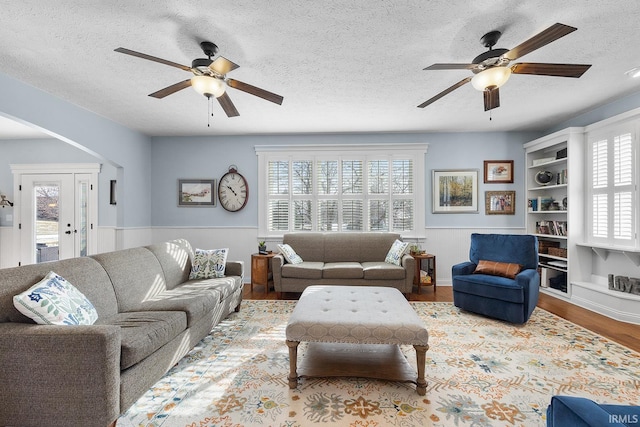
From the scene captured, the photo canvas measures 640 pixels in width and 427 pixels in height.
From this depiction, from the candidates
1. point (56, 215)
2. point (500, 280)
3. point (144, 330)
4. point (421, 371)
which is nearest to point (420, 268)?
point (500, 280)

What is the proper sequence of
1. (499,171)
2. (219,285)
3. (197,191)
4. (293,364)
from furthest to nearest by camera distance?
(197,191)
(499,171)
(219,285)
(293,364)

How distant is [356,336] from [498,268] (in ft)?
8.04

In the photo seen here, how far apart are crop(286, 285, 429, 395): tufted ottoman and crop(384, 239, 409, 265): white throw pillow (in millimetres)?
1699

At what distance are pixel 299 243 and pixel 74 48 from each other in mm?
3502

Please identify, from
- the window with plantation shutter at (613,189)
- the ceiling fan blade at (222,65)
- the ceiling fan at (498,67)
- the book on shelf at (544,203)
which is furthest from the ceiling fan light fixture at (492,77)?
the book on shelf at (544,203)

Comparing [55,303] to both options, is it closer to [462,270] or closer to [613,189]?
[462,270]

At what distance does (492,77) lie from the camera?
221cm

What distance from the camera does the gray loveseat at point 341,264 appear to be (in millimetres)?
4008

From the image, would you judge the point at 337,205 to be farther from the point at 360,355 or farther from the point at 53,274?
the point at 53,274

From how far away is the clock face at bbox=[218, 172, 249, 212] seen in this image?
16.8 ft

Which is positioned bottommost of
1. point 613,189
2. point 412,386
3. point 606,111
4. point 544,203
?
point 412,386

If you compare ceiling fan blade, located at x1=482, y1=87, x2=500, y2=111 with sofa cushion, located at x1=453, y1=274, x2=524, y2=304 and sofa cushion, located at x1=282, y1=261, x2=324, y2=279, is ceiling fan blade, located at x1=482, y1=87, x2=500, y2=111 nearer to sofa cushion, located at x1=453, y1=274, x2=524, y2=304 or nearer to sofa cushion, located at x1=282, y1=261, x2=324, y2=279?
sofa cushion, located at x1=453, y1=274, x2=524, y2=304

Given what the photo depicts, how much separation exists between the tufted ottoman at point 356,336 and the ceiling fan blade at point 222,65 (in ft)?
6.30

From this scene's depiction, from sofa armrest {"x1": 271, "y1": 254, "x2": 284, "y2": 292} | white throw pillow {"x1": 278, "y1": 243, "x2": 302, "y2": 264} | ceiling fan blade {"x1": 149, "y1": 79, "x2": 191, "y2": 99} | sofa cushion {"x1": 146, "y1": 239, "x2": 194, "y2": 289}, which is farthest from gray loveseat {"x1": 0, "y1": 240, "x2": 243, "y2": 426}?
white throw pillow {"x1": 278, "y1": 243, "x2": 302, "y2": 264}
